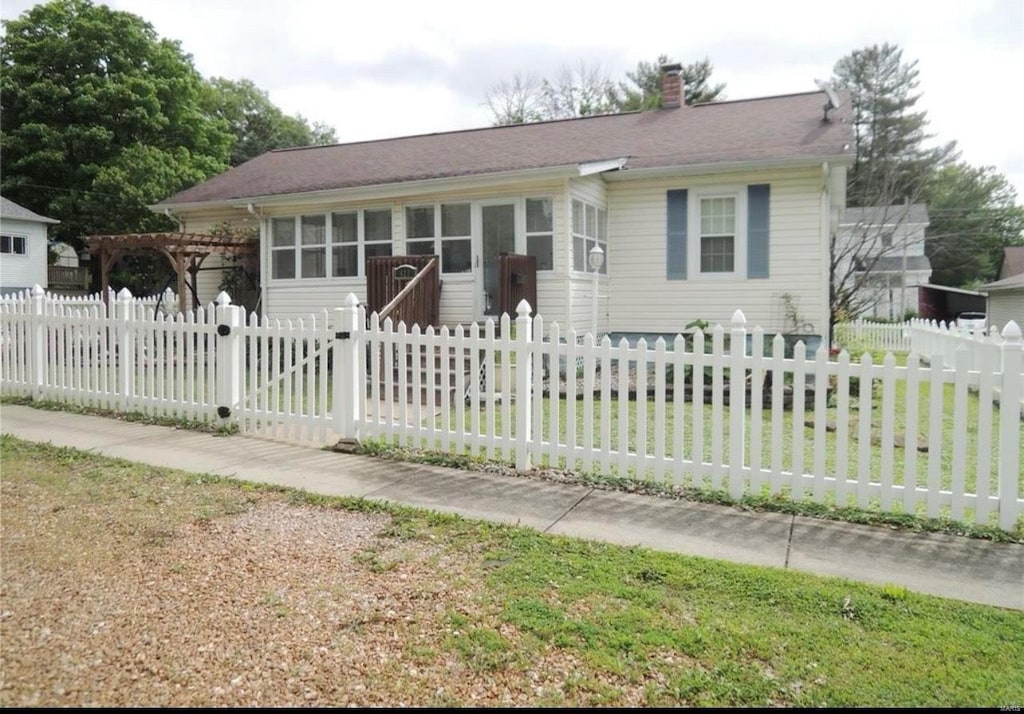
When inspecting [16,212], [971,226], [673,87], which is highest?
[971,226]

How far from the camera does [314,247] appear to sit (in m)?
14.9

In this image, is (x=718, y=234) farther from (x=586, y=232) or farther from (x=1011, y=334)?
(x=1011, y=334)

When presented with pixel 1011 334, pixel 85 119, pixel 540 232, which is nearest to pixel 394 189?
pixel 540 232

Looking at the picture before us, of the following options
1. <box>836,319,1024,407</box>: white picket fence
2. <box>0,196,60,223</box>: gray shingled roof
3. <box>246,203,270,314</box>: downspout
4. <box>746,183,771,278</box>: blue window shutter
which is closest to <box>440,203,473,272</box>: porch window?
<box>246,203,270,314</box>: downspout

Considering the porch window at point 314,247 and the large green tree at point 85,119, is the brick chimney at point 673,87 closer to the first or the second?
the porch window at point 314,247

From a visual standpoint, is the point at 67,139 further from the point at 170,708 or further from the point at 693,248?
the point at 170,708

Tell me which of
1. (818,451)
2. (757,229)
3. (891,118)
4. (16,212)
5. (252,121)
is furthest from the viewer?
(891,118)

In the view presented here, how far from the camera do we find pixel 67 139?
3047 cm

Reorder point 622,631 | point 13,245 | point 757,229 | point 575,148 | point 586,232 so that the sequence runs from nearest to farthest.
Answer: point 622,631
point 757,229
point 586,232
point 575,148
point 13,245

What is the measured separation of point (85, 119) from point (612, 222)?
27539mm

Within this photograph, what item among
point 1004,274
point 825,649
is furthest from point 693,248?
point 1004,274

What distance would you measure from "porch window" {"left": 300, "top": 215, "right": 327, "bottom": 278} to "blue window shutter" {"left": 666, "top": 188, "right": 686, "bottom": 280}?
6762 mm

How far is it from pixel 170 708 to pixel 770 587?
2.72m

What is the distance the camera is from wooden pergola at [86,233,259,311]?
48.1ft
